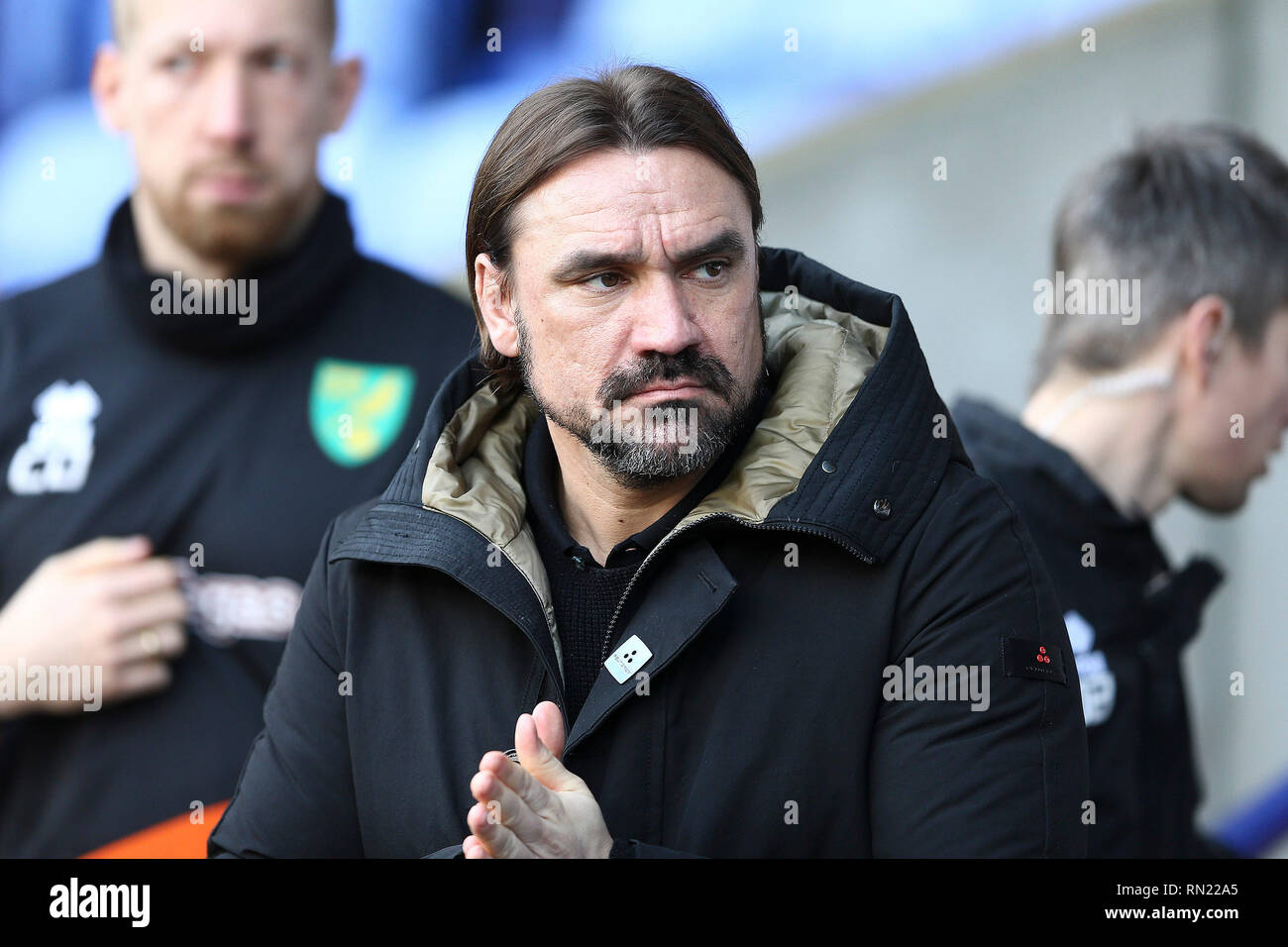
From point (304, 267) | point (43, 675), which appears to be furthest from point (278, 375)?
point (43, 675)

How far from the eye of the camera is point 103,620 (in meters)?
3.03

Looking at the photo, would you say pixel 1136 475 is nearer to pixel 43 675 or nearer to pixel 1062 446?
pixel 1062 446

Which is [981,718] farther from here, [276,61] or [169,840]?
[276,61]

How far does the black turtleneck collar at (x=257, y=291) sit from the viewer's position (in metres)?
3.20

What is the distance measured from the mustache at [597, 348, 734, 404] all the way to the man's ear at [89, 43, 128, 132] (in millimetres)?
1909

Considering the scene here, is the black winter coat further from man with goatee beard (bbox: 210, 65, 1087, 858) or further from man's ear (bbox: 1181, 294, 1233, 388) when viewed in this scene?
man's ear (bbox: 1181, 294, 1233, 388)

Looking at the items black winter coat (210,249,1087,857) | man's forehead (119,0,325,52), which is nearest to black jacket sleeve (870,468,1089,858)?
black winter coat (210,249,1087,857)

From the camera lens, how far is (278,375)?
324cm

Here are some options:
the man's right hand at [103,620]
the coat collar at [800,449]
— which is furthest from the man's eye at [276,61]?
the coat collar at [800,449]

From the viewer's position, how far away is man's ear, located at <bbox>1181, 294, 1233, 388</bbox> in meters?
2.84

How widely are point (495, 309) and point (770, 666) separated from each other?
2.49 feet

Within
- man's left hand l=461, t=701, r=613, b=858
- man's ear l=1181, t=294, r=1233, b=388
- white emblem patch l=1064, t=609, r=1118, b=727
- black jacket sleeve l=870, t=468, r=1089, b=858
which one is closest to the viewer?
man's left hand l=461, t=701, r=613, b=858

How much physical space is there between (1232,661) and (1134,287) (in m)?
2.13

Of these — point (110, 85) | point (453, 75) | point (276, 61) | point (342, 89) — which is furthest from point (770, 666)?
point (453, 75)
